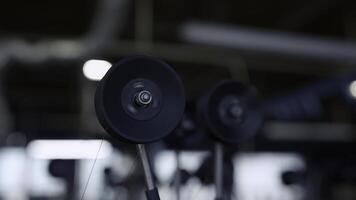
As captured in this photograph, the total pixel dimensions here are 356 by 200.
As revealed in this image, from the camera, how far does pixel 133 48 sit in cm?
392

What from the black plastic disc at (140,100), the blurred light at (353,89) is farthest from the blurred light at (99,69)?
the blurred light at (353,89)

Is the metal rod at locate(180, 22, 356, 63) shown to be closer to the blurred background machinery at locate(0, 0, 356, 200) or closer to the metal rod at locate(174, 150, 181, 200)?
the blurred background machinery at locate(0, 0, 356, 200)

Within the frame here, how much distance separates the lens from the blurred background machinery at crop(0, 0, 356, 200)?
1.70 meters

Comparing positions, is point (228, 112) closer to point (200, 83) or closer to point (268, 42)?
point (200, 83)

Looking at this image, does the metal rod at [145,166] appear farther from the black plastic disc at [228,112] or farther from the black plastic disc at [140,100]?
the black plastic disc at [228,112]

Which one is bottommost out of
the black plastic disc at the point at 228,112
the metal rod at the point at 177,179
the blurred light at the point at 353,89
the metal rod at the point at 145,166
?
the metal rod at the point at 145,166

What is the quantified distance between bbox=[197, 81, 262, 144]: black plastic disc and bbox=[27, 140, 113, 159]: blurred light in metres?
0.30

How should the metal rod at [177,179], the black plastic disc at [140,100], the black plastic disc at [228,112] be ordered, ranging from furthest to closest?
the metal rod at [177,179], the black plastic disc at [228,112], the black plastic disc at [140,100]

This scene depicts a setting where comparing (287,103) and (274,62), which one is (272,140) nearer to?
(274,62)

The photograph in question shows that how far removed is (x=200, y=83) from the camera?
2.17 m

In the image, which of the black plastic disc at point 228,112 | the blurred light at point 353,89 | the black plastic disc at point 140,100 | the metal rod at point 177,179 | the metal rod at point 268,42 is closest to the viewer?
the black plastic disc at point 140,100

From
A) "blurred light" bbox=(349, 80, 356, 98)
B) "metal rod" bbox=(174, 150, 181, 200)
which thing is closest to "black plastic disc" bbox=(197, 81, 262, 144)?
"metal rod" bbox=(174, 150, 181, 200)

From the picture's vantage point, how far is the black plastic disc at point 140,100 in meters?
1.13

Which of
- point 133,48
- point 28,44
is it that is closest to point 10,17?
point 28,44
